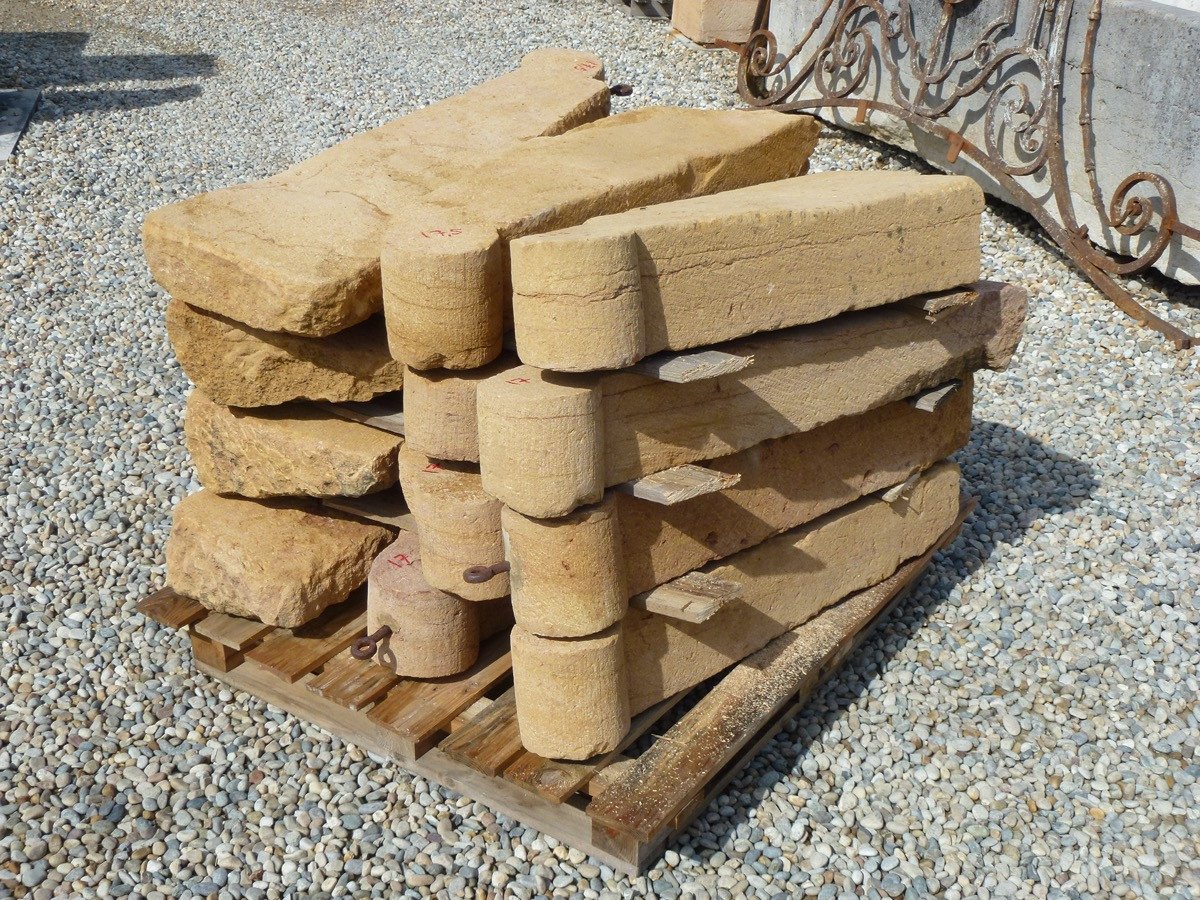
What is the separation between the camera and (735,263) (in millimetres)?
3430

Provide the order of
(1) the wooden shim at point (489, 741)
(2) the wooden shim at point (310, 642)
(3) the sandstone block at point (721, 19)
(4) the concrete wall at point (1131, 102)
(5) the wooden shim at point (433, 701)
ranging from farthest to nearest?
(3) the sandstone block at point (721, 19) → (4) the concrete wall at point (1131, 102) → (2) the wooden shim at point (310, 642) → (5) the wooden shim at point (433, 701) → (1) the wooden shim at point (489, 741)

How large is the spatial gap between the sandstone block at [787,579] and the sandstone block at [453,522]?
0.50 meters

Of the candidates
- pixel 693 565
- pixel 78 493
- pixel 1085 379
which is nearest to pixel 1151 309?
pixel 1085 379

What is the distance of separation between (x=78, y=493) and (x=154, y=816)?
85.5 inches

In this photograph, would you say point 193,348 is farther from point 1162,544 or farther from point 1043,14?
point 1043,14

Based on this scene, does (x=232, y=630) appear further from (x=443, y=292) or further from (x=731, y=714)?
(x=731, y=714)

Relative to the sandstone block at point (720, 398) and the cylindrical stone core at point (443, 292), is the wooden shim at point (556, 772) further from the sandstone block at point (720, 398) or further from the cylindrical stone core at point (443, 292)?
the cylindrical stone core at point (443, 292)

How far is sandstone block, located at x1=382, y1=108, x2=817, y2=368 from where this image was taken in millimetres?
3377

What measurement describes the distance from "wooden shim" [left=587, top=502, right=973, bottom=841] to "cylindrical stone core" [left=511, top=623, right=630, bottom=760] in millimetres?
169

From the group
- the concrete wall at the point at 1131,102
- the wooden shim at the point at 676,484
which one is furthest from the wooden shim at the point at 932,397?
the concrete wall at the point at 1131,102

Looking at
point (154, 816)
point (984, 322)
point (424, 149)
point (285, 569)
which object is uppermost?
point (424, 149)

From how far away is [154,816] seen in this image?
382cm

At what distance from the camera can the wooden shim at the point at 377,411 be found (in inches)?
157

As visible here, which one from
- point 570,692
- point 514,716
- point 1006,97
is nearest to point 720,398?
point 570,692
